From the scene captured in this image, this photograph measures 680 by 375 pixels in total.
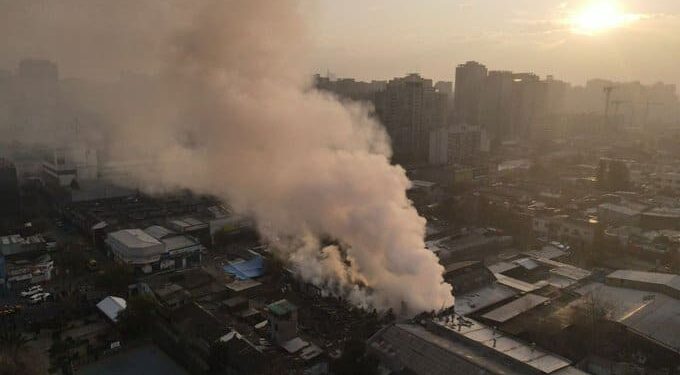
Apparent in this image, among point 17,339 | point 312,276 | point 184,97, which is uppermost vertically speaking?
point 184,97

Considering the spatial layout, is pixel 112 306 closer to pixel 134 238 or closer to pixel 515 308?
pixel 134 238

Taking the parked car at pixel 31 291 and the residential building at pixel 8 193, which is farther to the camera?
the residential building at pixel 8 193

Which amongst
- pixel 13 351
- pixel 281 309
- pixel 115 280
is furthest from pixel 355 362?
pixel 115 280

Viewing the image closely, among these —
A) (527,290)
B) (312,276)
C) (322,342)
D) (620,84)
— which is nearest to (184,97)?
(312,276)

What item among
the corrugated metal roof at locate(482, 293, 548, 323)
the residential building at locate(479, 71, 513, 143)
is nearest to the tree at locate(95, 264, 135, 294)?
the corrugated metal roof at locate(482, 293, 548, 323)

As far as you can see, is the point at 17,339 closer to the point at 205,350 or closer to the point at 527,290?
the point at 205,350

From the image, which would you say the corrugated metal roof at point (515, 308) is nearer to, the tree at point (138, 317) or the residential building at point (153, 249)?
the tree at point (138, 317)

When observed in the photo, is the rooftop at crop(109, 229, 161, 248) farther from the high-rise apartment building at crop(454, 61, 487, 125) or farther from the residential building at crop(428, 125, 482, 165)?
the high-rise apartment building at crop(454, 61, 487, 125)

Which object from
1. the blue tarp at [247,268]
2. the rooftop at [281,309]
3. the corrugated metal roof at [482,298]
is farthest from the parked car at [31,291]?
the corrugated metal roof at [482,298]
